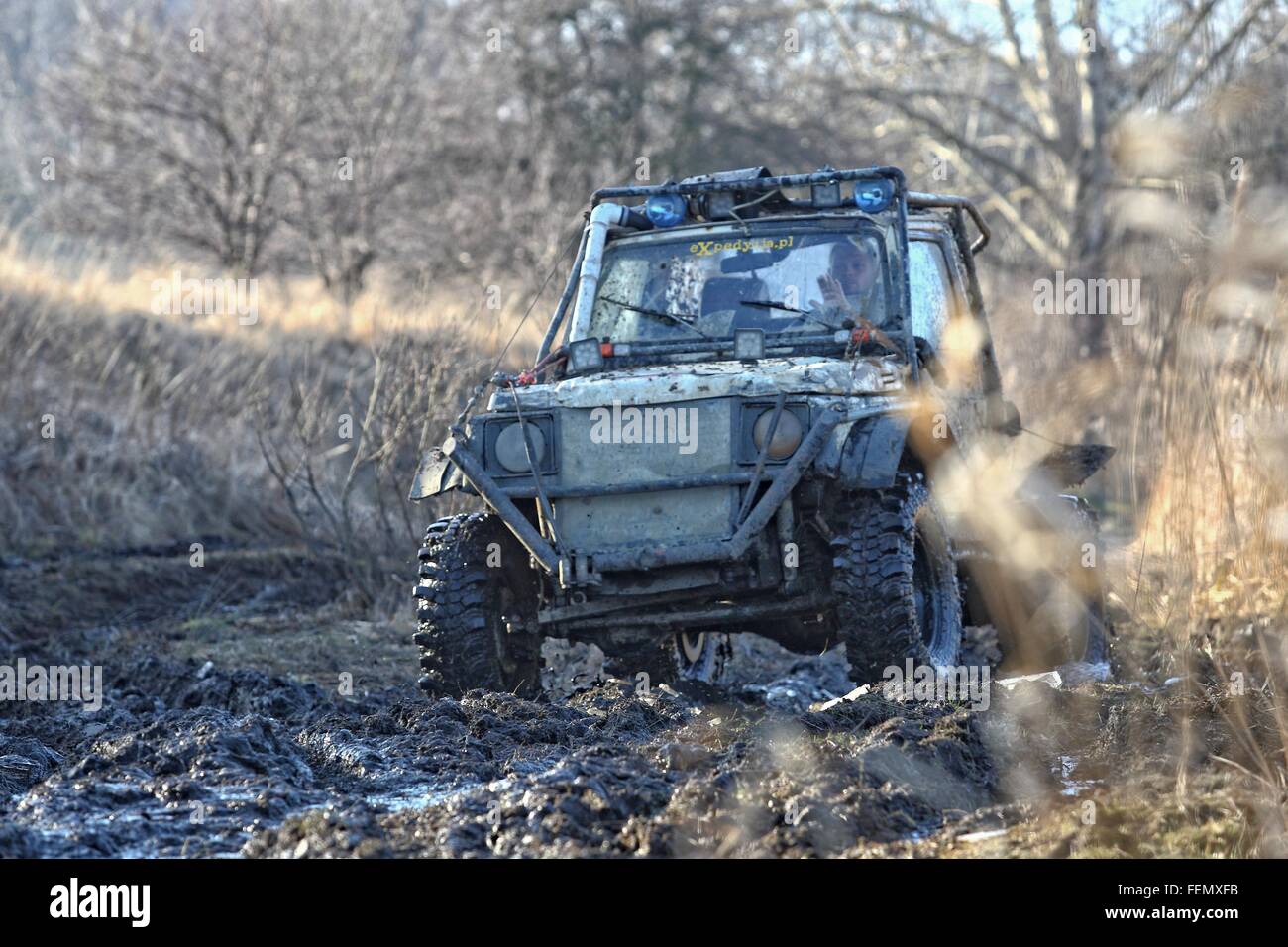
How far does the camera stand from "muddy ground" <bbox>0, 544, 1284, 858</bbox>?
Result: 4.87m

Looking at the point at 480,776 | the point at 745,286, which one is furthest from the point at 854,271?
the point at 480,776

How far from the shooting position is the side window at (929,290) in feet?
26.8

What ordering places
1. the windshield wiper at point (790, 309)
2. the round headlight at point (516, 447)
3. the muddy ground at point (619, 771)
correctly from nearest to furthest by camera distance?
1. the muddy ground at point (619, 771)
2. the round headlight at point (516, 447)
3. the windshield wiper at point (790, 309)

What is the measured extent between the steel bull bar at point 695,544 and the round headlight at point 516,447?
0.52 feet

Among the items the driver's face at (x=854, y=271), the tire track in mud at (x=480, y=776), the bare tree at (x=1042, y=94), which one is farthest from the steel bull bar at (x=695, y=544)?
the bare tree at (x=1042, y=94)

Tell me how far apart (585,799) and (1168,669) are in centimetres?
373

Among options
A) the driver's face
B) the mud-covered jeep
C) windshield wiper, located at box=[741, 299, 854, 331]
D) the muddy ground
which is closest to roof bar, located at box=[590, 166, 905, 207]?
the mud-covered jeep

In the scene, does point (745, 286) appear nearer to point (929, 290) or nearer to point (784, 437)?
point (929, 290)

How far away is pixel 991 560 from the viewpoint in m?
8.41

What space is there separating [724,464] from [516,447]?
85 centimetres

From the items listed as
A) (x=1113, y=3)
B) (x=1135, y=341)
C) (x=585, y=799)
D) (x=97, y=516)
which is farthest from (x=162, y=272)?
(x=585, y=799)

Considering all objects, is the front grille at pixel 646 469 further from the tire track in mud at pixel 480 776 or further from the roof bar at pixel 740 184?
the roof bar at pixel 740 184

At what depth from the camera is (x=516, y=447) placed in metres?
7.23
